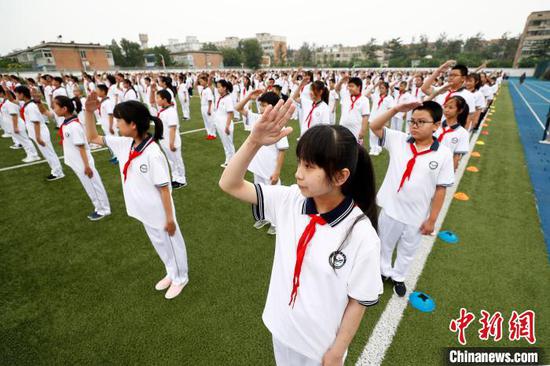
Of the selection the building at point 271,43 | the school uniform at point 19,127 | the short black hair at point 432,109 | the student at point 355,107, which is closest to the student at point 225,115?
the student at point 355,107

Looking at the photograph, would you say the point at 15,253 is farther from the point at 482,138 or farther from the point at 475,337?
the point at 482,138

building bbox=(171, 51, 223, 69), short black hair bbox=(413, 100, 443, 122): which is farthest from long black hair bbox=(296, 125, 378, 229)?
building bbox=(171, 51, 223, 69)

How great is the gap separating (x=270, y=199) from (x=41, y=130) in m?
7.32

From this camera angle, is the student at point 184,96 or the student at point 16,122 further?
the student at point 184,96

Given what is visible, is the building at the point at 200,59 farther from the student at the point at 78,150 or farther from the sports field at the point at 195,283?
the sports field at the point at 195,283

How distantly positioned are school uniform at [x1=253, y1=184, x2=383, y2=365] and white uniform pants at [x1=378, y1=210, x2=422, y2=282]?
184 cm

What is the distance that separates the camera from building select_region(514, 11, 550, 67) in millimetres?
59625

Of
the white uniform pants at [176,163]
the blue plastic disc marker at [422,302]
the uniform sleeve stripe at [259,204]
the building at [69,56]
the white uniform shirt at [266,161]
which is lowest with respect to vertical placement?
the blue plastic disc marker at [422,302]

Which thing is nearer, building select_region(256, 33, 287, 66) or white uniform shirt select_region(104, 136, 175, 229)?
white uniform shirt select_region(104, 136, 175, 229)

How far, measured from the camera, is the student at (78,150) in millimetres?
4350

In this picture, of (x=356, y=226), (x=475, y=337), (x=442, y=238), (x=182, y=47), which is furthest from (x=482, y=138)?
(x=182, y=47)

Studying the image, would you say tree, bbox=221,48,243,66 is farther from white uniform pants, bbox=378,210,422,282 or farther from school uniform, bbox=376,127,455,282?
white uniform pants, bbox=378,210,422,282

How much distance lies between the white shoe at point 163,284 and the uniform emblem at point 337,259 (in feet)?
9.20

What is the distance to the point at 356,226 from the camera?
1286mm
